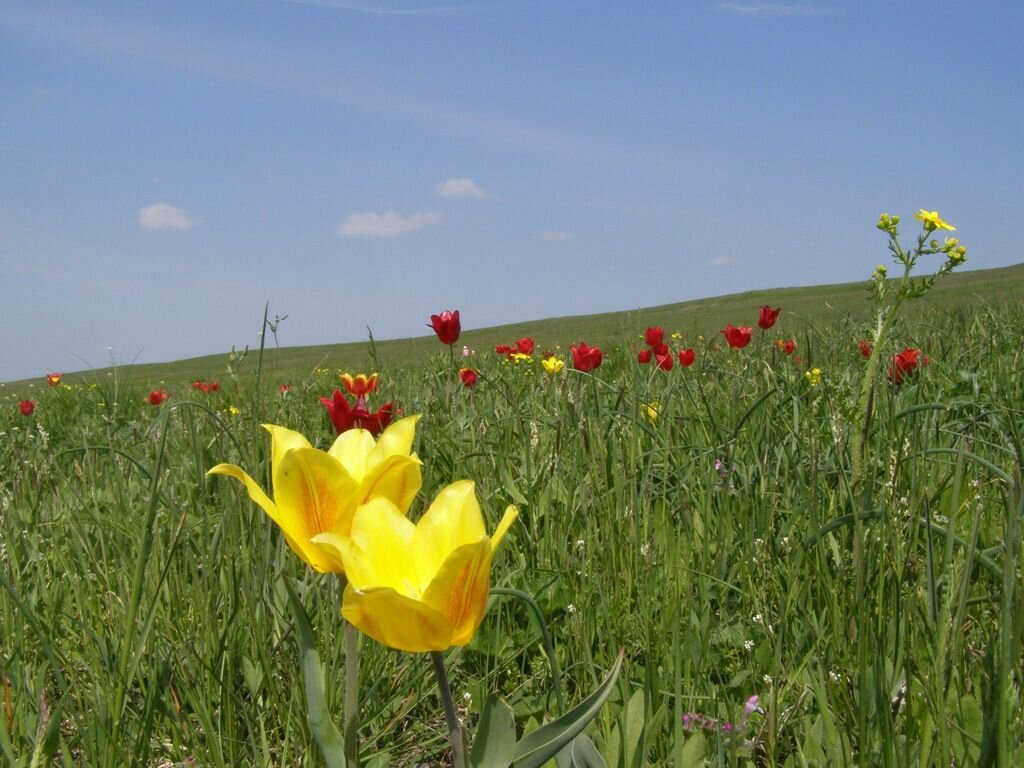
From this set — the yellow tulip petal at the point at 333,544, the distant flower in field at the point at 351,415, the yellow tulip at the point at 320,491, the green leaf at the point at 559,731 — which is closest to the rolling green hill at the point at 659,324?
the distant flower in field at the point at 351,415

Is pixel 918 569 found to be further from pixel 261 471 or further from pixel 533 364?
pixel 533 364

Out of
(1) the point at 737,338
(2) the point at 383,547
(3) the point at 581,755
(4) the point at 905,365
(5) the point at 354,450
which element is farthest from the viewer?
(1) the point at 737,338

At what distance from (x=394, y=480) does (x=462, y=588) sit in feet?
0.70

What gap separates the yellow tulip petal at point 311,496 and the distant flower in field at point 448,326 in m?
2.67

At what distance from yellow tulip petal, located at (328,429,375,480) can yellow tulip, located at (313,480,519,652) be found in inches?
9.0

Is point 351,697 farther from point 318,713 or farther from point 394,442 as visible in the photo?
point 394,442

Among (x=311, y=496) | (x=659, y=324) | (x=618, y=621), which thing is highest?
(x=659, y=324)

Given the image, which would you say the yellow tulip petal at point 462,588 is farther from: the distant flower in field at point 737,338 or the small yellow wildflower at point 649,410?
the distant flower in field at point 737,338

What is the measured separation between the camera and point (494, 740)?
0.95 meters

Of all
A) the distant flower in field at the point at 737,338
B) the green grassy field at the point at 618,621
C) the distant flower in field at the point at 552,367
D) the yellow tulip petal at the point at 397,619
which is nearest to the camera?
the yellow tulip petal at the point at 397,619

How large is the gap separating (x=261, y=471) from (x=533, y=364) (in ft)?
9.51

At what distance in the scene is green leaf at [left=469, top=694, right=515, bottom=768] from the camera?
0.94m

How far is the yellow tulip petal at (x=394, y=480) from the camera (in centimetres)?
108

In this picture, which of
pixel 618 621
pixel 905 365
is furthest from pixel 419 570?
pixel 905 365
